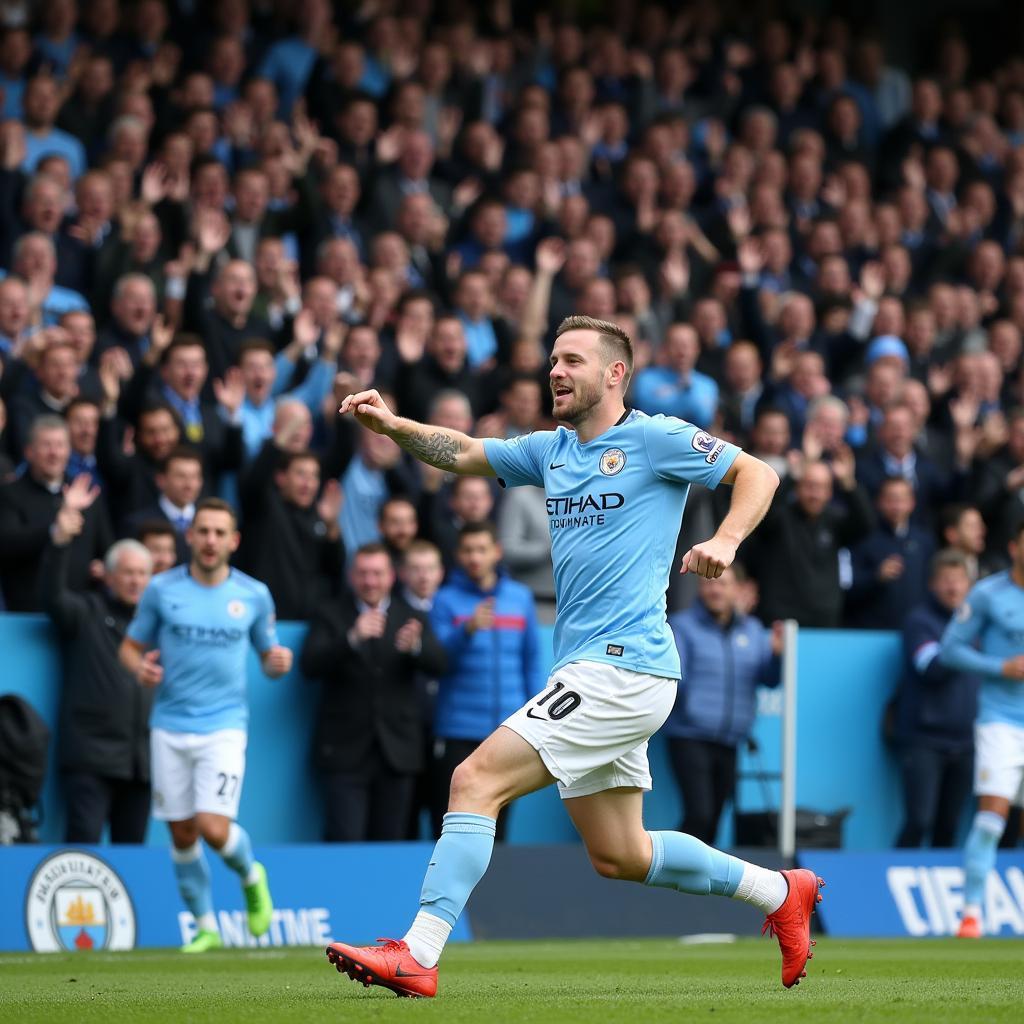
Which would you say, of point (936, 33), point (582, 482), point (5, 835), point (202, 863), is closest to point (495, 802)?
point (582, 482)

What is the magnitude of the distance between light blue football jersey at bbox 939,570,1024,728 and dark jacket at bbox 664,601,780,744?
1.56 meters

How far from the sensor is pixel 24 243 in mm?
13938

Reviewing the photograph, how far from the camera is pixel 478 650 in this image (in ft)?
44.8

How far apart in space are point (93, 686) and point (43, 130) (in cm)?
554

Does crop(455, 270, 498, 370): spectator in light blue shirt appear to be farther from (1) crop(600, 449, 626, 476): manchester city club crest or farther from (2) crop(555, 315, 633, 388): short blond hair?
(1) crop(600, 449, 626, 476): manchester city club crest

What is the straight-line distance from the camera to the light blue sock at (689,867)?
7.64 metres

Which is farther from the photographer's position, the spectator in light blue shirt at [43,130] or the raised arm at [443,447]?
the spectator in light blue shirt at [43,130]

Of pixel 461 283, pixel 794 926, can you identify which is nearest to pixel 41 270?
pixel 461 283

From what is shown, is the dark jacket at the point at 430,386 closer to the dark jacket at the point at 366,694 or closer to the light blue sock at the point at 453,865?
the dark jacket at the point at 366,694

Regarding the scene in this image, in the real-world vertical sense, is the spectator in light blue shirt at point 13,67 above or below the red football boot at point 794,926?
above

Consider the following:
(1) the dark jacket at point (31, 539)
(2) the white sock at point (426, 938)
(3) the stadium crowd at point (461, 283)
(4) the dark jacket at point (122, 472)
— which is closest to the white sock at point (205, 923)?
(3) the stadium crowd at point (461, 283)

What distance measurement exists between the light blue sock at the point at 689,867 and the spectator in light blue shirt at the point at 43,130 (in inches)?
388

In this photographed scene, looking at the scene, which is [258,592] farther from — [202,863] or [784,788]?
[784,788]

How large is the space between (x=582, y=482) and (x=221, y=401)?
6881 mm
